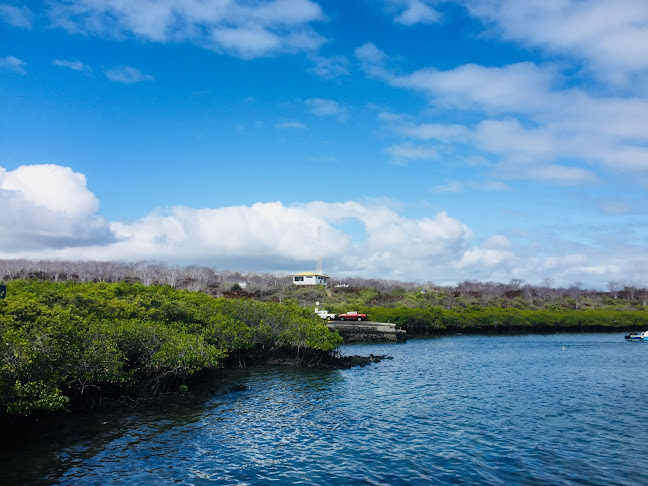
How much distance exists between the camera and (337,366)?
→ 5262 cm

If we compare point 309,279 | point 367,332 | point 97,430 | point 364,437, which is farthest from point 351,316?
point 309,279

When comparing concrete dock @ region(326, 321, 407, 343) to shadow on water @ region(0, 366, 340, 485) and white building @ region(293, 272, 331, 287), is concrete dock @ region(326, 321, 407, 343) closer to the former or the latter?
shadow on water @ region(0, 366, 340, 485)

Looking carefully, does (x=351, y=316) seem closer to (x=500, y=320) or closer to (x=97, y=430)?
(x=500, y=320)

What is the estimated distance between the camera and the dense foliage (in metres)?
23.8

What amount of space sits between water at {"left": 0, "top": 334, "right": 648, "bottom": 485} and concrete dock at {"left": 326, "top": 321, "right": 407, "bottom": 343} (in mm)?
42790

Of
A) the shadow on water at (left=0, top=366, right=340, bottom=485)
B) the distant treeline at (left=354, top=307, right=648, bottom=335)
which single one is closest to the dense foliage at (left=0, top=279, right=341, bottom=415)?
the shadow on water at (left=0, top=366, right=340, bottom=485)

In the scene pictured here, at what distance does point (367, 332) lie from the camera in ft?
297

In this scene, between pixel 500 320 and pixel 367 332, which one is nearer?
pixel 367 332

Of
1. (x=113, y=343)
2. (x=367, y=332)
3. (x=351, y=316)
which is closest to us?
(x=113, y=343)

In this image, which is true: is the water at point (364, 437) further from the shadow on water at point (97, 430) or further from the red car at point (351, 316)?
the red car at point (351, 316)

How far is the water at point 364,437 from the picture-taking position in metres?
21.1

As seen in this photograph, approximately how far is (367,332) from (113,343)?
212 feet

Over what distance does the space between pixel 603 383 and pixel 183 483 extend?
40275 millimetres

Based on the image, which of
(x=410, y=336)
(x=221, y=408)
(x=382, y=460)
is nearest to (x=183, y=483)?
(x=382, y=460)
